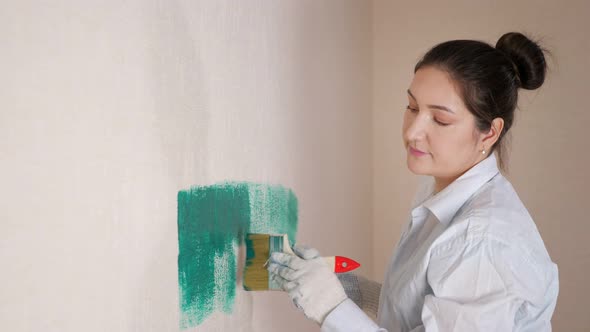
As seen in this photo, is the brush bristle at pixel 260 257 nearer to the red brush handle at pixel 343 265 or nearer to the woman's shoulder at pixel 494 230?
the red brush handle at pixel 343 265

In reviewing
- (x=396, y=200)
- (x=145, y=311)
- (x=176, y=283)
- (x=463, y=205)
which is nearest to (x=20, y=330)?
(x=145, y=311)

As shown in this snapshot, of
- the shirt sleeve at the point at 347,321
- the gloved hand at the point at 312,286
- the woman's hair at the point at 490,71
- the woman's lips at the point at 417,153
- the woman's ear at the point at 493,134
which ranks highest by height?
the woman's hair at the point at 490,71

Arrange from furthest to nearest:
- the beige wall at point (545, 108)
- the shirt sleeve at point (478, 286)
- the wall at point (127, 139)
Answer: the beige wall at point (545, 108)
the shirt sleeve at point (478, 286)
the wall at point (127, 139)

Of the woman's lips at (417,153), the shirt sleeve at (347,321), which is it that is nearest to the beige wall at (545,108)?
the woman's lips at (417,153)

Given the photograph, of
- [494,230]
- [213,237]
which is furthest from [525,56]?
[213,237]

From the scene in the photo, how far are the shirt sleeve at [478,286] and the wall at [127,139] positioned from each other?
542mm

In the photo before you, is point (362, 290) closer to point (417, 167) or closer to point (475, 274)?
point (417, 167)

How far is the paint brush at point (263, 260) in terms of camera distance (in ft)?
4.44

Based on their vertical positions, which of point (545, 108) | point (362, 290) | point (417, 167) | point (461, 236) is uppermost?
point (545, 108)

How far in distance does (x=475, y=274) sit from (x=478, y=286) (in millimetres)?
23

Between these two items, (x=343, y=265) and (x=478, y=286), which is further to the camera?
(x=343, y=265)

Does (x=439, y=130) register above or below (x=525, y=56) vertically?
below

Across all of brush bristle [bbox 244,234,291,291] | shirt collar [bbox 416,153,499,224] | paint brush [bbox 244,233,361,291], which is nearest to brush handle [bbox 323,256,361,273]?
paint brush [bbox 244,233,361,291]

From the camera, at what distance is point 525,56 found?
139cm
